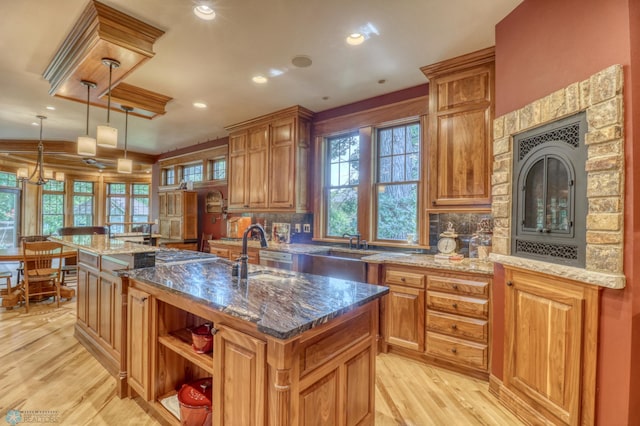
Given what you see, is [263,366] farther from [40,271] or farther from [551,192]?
[40,271]

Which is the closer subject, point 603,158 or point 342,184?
point 603,158

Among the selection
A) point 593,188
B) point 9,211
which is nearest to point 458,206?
point 593,188

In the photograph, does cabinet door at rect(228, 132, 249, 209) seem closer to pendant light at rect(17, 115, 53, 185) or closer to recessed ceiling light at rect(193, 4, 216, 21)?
recessed ceiling light at rect(193, 4, 216, 21)

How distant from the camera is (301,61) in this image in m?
2.95

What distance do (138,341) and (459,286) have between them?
96.1 inches

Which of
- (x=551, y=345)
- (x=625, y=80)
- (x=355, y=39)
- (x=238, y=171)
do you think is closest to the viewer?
(x=625, y=80)

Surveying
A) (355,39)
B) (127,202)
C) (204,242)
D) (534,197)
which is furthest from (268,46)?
(127,202)

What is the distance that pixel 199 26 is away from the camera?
2391 mm

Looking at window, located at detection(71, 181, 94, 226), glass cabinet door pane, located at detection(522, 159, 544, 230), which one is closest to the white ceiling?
glass cabinet door pane, located at detection(522, 159, 544, 230)

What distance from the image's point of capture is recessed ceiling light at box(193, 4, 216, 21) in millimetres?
2168

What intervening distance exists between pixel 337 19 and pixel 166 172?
664cm

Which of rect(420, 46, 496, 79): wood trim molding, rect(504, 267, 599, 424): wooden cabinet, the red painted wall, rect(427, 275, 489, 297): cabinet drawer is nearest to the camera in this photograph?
the red painted wall

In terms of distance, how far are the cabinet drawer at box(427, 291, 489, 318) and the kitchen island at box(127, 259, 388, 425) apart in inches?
46.8

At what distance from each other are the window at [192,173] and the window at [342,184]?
357cm
